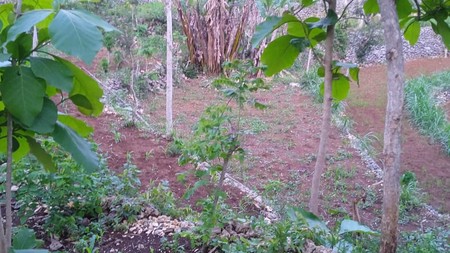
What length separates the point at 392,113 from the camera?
158 cm

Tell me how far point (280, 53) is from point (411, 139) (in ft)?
20.3

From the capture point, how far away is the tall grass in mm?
7641

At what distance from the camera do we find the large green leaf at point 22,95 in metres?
1.20

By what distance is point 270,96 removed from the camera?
966 cm

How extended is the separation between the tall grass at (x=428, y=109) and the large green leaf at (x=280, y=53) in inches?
227

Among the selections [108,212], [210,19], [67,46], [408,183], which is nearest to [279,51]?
[67,46]

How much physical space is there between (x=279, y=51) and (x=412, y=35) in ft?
2.34

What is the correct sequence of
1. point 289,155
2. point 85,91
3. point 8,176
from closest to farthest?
point 8,176 → point 85,91 → point 289,155

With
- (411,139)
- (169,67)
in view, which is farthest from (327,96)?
(411,139)

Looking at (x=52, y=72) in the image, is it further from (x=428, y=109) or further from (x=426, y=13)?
(x=428, y=109)

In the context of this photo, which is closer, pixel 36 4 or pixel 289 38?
pixel 36 4

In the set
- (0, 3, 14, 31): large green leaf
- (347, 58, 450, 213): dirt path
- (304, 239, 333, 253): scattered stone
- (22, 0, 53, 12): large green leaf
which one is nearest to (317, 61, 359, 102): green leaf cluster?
(304, 239, 333, 253): scattered stone

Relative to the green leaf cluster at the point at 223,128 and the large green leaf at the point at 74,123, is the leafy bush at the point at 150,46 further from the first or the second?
the large green leaf at the point at 74,123

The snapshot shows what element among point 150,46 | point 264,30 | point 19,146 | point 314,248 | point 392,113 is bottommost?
point 314,248
